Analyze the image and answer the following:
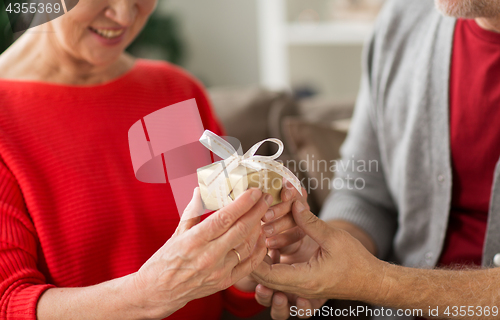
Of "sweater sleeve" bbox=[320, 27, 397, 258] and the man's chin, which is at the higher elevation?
the man's chin

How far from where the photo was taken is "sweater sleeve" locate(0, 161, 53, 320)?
61 centimetres

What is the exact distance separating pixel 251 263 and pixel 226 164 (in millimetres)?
141

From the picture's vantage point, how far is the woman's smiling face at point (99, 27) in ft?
2.14

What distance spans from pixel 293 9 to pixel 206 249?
84.8 inches

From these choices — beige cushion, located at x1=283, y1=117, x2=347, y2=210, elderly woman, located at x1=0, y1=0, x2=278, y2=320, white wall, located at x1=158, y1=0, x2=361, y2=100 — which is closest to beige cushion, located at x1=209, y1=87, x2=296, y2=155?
beige cushion, located at x1=283, y1=117, x2=347, y2=210

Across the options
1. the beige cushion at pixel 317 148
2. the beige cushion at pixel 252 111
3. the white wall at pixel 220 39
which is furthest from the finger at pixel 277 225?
the white wall at pixel 220 39

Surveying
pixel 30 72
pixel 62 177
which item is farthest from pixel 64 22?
pixel 62 177

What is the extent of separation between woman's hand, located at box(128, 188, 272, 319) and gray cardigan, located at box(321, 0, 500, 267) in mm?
501

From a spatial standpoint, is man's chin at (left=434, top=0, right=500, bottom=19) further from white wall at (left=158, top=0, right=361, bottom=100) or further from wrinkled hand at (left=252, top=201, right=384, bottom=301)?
white wall at (left=158, top=0, right=361, bottom=100)

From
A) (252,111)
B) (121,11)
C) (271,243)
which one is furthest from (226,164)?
(252,111)

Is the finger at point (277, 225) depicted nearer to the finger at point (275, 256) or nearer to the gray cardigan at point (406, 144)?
the finger at point (275, 256)

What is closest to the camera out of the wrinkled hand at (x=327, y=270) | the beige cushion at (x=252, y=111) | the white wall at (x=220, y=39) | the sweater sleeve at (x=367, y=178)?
the wrinkled hand at (x=327, y=270)

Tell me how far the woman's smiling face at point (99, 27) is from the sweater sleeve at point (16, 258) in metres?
0.22

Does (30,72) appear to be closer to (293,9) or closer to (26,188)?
(26,188)
